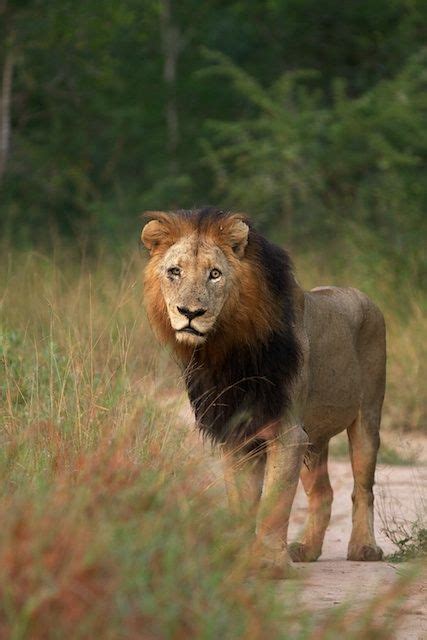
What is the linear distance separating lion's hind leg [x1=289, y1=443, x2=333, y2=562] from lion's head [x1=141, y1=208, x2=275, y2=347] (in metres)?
0.99

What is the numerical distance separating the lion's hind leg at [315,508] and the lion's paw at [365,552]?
0.49 feet

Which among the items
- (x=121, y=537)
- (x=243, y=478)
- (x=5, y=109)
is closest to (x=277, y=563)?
(x=243, y=478)

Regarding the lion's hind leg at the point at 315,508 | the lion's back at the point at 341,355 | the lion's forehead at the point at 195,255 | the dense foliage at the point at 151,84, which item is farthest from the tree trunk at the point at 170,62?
the lion's forehead at the point at 195,255

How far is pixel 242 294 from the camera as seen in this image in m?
5.70

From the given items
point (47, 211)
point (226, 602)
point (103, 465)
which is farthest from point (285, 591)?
point (47, 211)

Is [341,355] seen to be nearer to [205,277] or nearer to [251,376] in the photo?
[251,376]

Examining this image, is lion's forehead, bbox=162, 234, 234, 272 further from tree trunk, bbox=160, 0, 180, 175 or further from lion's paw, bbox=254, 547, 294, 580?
tree trunk, bbox=160, 0, 180, 175

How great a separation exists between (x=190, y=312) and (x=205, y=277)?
171mm

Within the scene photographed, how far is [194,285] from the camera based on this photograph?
5516mm

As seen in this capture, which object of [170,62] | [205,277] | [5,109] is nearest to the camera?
[205,277]

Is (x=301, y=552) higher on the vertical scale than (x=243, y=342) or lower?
lower

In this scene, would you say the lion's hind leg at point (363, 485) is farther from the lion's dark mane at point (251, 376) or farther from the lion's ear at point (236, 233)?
the lion's ear at point (236, 233)

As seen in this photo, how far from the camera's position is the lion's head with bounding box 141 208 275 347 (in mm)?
5531

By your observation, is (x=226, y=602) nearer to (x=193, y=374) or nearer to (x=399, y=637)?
(x=399, y=637)
